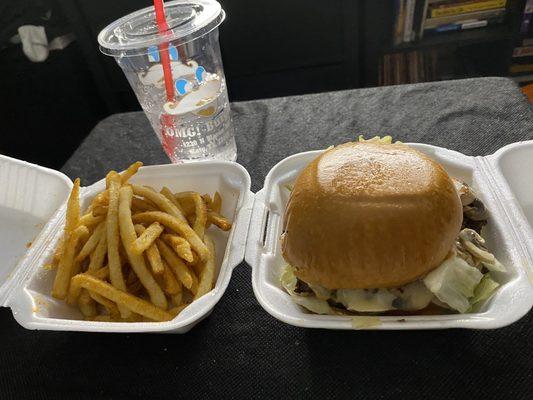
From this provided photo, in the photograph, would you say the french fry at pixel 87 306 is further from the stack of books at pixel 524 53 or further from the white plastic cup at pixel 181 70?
the stack of books at pixel 524 53

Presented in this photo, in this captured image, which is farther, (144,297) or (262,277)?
(144,297)

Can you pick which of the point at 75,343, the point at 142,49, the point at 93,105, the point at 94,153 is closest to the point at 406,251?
the point at 75,343

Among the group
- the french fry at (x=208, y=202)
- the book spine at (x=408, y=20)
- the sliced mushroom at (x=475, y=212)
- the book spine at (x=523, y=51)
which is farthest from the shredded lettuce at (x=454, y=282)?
the book spine at (x=523, y=51)

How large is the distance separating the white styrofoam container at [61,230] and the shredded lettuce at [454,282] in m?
0.41

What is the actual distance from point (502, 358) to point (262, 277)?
0.51 metres

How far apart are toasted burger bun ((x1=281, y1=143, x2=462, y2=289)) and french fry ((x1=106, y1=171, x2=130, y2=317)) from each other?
1.38ft

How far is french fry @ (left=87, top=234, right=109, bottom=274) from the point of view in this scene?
1.07m

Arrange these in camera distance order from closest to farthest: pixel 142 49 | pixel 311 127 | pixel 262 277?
pixel 262 277, pixel 142 49, pixel 311 127

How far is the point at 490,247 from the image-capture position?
3.08 ft

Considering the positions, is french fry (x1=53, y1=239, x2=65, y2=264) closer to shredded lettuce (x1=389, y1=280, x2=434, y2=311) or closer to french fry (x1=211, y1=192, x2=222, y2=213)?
french fry (x1=211, y1=192, x2=222, y2=213)

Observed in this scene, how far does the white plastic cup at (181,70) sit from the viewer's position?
1.30 meters

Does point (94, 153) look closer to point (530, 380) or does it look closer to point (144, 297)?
point (144, 297)

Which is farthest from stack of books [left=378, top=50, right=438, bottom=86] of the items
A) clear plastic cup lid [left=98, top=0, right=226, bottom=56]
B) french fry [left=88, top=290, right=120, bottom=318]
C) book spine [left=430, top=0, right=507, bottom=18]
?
french fry [left=88, top=290, right=120, bottom=318]

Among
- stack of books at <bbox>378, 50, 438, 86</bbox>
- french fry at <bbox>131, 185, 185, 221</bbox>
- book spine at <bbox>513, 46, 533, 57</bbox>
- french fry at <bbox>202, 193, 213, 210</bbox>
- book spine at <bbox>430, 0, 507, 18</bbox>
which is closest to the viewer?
french fry at <bbox>131, 185, 185, 221</bbox>
